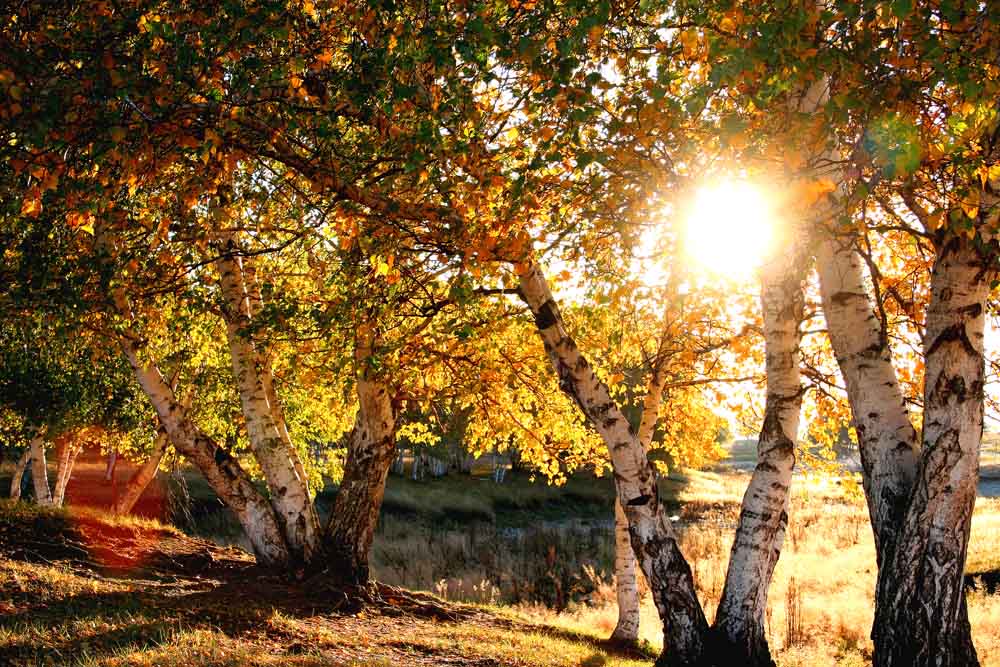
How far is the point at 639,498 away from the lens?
801 centimetres

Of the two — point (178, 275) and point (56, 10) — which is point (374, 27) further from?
point (178, 275)

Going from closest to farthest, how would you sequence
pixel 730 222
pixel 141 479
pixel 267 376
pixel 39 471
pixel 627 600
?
pixel 730 222
pixel 627 600
pixel 267 376
pixel 39 471
pixel 141 479

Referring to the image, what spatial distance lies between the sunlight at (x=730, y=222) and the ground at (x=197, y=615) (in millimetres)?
5338

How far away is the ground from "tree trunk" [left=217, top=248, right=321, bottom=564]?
Result: 735mm

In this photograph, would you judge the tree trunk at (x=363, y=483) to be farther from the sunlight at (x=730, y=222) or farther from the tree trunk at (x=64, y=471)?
the tree trunk at (x=64, y=471)

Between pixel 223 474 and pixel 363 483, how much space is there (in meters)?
2.20

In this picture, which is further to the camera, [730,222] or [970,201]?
[730,222]

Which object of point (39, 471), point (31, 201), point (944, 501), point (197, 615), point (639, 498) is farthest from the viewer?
point (39, 471)

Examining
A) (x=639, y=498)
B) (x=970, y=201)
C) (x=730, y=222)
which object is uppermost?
(x=730, y=222)

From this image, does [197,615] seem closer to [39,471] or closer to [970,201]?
[970,201]

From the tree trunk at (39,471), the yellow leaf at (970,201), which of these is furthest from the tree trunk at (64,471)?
the yellow leaf at (970,201)

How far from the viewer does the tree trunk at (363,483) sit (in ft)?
37.7

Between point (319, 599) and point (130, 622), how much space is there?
3438mm

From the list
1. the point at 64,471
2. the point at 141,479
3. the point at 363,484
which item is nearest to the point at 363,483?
the point at 363,484
